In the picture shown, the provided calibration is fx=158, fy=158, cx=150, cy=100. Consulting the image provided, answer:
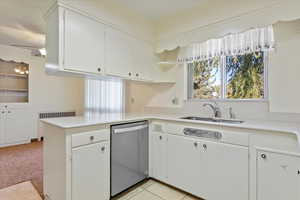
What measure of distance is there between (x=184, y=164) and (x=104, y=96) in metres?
2.34

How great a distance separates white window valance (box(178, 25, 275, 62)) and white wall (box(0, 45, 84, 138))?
3673 mm

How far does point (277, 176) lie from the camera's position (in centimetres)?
131

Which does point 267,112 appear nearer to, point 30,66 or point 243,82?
point 243,82

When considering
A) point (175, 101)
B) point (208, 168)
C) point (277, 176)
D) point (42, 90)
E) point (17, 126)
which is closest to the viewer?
point (277, 176)

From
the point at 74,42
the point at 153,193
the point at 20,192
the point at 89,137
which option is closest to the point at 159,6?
the point at 74,42

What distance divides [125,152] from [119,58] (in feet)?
3.97

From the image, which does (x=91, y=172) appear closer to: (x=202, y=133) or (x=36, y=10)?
(x=202, y=133)

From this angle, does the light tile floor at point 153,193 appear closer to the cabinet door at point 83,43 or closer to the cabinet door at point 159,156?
the cabinet door at point 159,156

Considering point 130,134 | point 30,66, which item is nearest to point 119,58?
point 130,134

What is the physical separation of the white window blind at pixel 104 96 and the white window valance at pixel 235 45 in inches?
54.8

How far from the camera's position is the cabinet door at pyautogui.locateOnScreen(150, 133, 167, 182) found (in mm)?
2039

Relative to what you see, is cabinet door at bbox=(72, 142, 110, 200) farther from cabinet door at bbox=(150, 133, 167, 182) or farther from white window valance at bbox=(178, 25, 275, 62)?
A: white window valance at bbox=(178, 25, 275, 62)

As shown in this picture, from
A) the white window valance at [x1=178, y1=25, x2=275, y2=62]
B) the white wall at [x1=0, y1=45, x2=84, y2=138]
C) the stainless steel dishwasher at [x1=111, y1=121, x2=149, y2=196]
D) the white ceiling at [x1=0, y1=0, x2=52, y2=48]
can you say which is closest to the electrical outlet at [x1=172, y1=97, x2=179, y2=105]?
the white window valance at [x1=178, y1=25, x2=275, y2=62]

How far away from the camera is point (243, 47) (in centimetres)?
188
